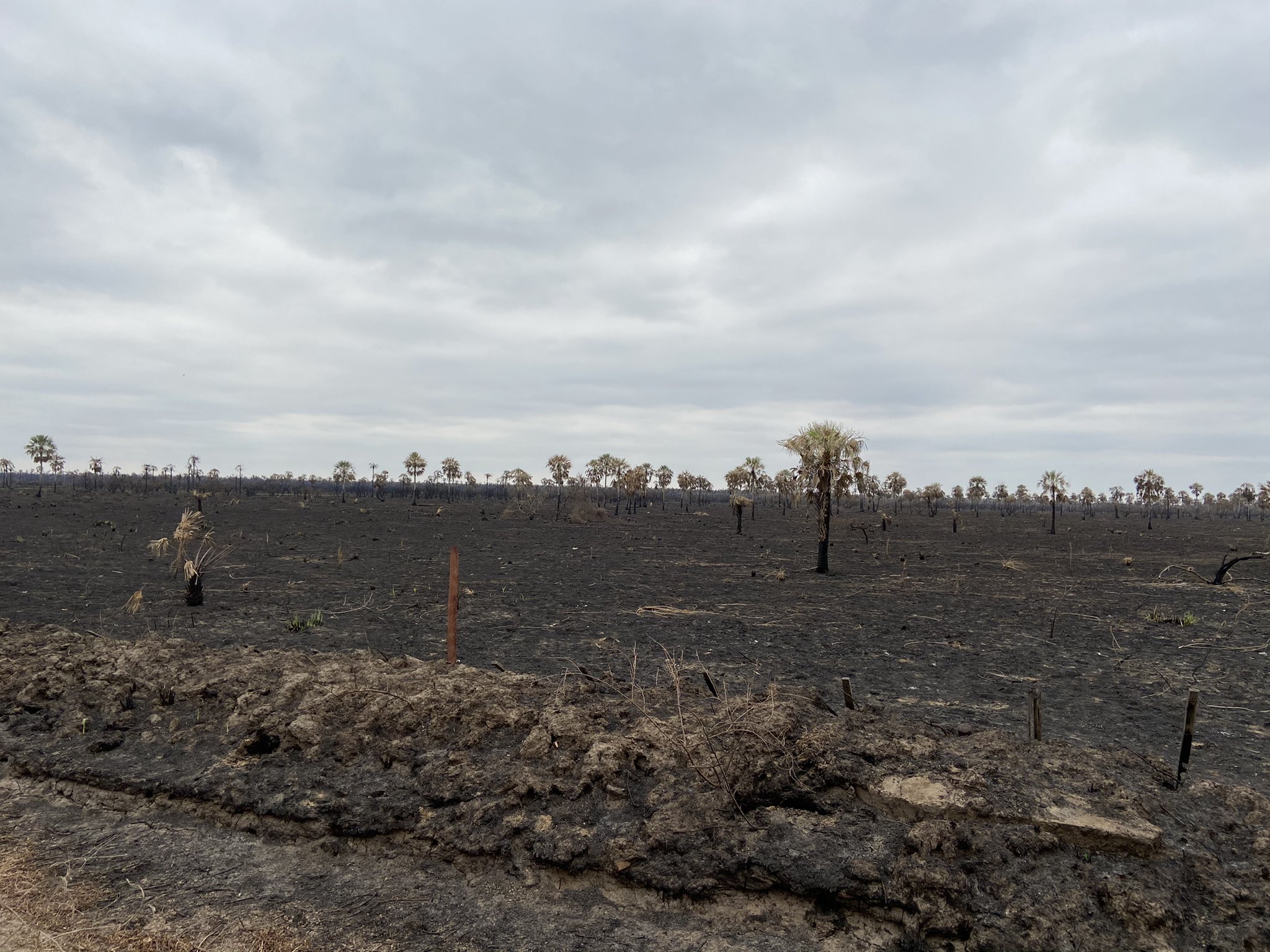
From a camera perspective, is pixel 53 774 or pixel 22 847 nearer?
pixel 22 847

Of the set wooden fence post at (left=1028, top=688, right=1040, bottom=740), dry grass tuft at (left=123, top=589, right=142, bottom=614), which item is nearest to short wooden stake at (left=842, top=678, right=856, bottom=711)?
wooden fence post at (left=1028, top=688, right=1040, bottom=740)

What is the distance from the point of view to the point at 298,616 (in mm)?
15195

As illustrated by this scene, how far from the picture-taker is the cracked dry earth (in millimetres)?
4488

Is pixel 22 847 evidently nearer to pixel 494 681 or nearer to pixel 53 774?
pixel 53 774

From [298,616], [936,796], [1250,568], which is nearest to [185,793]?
[936,796]

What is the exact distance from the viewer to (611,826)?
553 centimetres

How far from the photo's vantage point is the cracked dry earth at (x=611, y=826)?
4.49m

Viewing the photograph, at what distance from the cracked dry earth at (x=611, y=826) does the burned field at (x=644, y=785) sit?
0.03 meters

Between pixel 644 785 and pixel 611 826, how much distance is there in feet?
2.01

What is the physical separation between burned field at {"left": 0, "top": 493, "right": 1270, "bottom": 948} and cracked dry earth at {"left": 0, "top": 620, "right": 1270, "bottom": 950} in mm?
26

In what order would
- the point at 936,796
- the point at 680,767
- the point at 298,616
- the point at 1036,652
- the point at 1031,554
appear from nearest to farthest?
the point at 936,796 → the point at 680,767 → the point at 1036,652 → the point at 298,616 → the point at 1031,554

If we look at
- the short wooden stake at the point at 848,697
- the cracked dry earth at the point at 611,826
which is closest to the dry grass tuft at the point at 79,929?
the cracked dry earth at the point at 611,826

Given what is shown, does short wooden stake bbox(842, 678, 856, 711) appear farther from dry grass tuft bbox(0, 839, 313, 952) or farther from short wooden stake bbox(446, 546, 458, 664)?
short wooden stake bbox(446, 546, 458, 664)

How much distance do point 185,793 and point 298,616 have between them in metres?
9.47
